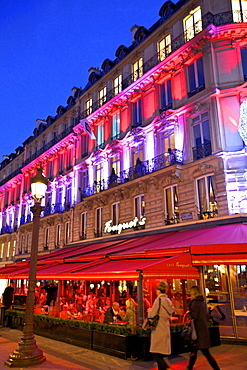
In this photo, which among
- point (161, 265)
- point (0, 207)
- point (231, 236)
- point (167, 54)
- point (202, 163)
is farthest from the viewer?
point (0, 207)

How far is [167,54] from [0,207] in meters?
30.2

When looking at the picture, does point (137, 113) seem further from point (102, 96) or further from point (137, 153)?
point (102, 96)

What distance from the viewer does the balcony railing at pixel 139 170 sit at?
1467 cm

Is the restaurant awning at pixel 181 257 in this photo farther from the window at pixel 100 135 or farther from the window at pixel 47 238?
the window at pixel 47 238

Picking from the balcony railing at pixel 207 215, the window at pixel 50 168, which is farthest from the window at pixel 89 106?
the balcony railing at pixel 207 215

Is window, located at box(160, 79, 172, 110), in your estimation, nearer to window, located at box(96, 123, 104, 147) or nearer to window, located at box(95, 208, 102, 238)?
window, located at box(96, 123, 104, 147)

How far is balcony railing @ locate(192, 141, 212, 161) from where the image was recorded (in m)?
13.5

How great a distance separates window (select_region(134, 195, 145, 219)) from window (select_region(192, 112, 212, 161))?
386 centimetres

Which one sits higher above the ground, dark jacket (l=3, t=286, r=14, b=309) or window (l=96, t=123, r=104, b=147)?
window (l=96, t=123, r=104, b=147)

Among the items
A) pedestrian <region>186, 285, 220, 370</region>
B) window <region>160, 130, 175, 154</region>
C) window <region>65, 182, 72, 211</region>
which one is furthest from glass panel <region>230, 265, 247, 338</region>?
window <region>65, 182, 72, 211</region>

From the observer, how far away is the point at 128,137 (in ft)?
59.6

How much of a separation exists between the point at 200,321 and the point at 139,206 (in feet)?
36.4

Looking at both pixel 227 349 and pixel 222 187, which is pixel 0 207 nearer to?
pixel 222 187

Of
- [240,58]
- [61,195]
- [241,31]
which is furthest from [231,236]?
[61,195]
